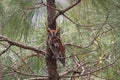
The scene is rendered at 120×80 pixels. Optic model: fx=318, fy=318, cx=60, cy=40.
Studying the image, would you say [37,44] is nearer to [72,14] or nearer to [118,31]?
[72,14]

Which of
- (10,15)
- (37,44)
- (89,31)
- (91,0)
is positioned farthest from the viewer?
(37,44)

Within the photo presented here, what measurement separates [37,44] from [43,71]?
0.43 feet

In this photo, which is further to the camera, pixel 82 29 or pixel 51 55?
pixel 82 29

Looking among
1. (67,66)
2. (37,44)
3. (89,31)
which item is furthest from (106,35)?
(37,44)

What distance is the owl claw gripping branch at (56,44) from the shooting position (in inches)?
34.6

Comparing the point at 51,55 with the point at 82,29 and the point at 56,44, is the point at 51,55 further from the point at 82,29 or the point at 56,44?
the point at 82,29

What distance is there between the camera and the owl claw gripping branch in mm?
880

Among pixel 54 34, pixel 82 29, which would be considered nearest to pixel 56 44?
pixel 54 34

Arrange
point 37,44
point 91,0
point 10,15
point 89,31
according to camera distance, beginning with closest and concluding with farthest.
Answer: point 91,0, point 10,15, point 89,31, point 37,44

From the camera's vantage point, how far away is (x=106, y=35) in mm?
1113

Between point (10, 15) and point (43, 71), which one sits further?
point (43, 71)

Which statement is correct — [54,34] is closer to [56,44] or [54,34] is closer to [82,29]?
[56,44]

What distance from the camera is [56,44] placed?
880 mm

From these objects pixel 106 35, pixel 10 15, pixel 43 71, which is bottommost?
pixel 43 71
